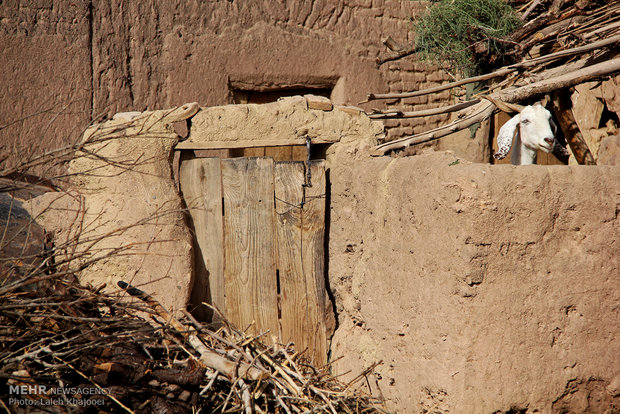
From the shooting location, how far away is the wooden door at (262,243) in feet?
12.2

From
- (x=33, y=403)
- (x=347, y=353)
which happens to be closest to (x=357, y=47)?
(x=347, y=353)

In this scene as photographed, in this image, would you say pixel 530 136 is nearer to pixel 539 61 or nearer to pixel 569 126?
pixel 539 61

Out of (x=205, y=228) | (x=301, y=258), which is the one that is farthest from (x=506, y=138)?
(x=205, y=228)

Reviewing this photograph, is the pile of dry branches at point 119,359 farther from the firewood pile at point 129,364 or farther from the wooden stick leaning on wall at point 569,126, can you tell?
the wooden stick leaning on wall at point 569,126

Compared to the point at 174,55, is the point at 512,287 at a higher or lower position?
lower

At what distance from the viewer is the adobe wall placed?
459 centimetres

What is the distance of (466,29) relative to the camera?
565 centimetres

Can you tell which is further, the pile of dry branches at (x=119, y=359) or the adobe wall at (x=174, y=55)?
the adobe wall at (x=174, y=55)

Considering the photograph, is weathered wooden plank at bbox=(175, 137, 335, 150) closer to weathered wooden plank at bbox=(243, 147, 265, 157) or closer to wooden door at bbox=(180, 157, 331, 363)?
wooden door at bbox=(180, 157, 331, 363)

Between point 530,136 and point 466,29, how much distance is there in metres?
2.54

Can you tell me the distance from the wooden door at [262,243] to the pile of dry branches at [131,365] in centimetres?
26

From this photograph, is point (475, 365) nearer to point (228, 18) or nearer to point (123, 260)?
point (123, 260)

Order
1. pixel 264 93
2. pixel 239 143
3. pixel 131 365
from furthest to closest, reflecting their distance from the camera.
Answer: pixel 264 93 → pixel 239 143 → pixel 131 365

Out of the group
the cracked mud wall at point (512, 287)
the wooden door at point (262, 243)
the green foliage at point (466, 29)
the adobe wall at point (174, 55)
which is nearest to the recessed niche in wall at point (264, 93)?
the adobe wall at point (174, 55)
